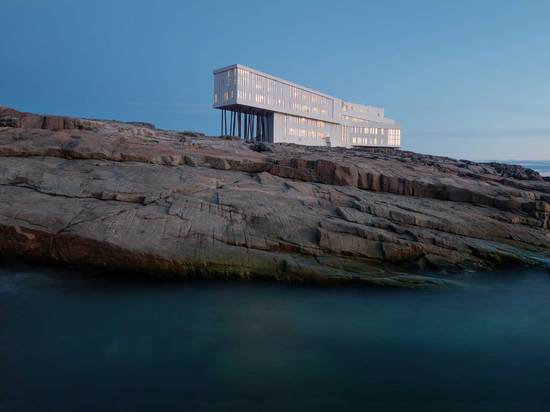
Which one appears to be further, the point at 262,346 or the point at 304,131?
the point at 304,131

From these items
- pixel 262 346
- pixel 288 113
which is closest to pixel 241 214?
pixel 262 346

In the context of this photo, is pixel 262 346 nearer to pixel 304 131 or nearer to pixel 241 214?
pixel 241 214

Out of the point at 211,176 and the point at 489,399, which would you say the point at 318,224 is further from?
the point at 489,399

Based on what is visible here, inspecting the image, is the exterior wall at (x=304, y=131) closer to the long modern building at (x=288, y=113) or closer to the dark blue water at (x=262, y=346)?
the long modern building at (x=288, y=113)

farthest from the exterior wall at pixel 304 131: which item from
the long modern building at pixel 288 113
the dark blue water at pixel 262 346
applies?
the dark blue water at pixel 262 346

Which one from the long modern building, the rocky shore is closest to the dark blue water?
the rocky shore

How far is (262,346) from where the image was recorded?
1181 cm

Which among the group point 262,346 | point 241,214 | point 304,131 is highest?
point 304,131

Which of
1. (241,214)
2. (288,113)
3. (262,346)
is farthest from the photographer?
(288,113)

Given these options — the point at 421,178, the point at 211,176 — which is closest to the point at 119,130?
the point at 211,176

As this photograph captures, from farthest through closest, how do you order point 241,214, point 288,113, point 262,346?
point 288,113 → point 241,214 → point 262,346

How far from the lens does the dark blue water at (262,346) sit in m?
9.34

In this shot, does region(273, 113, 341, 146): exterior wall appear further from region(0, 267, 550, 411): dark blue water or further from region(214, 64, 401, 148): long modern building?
region(0, 267, 550, 411): dark blue water

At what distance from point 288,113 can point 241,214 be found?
61.6 m
